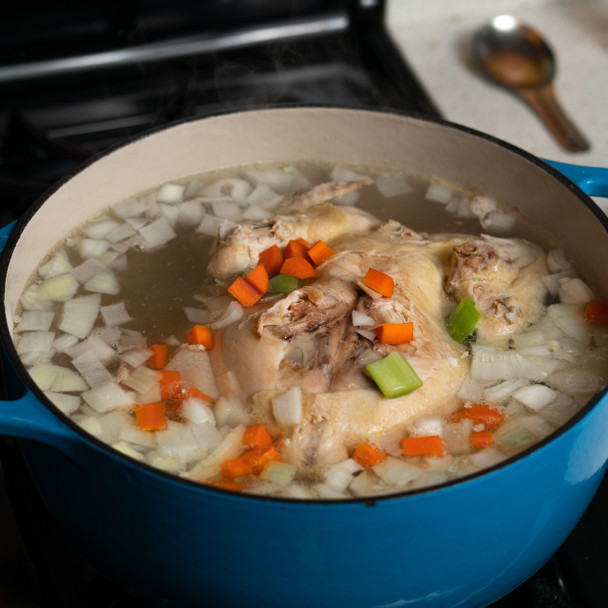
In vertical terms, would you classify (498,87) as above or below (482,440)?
below

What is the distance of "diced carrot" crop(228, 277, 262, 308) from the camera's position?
5.06 ft

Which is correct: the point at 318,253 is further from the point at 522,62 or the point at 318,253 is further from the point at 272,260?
the point at 522,62

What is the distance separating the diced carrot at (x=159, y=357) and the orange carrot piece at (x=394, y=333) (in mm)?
399

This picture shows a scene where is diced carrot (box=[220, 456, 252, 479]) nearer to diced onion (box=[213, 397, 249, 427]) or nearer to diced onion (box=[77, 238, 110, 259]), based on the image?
diced onion (box=[213, 397, 249, 427])

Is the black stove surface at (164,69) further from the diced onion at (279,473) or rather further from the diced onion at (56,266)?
the diced onion at (279,473)

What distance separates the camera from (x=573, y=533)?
5.13 feet

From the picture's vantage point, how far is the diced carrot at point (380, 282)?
1.46 m

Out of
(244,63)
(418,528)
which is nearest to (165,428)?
(418,528)

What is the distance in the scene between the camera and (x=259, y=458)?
129 cm

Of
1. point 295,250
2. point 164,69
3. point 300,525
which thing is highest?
point 300,525

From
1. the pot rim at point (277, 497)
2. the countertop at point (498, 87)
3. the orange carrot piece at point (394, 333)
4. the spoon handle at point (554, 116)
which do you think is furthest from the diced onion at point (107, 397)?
the spoon handle at point (554, 116)

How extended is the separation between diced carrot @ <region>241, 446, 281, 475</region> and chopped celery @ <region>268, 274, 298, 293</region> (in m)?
0.38

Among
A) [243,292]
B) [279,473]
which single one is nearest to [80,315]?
[243,292]

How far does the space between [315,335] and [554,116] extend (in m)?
1.53
